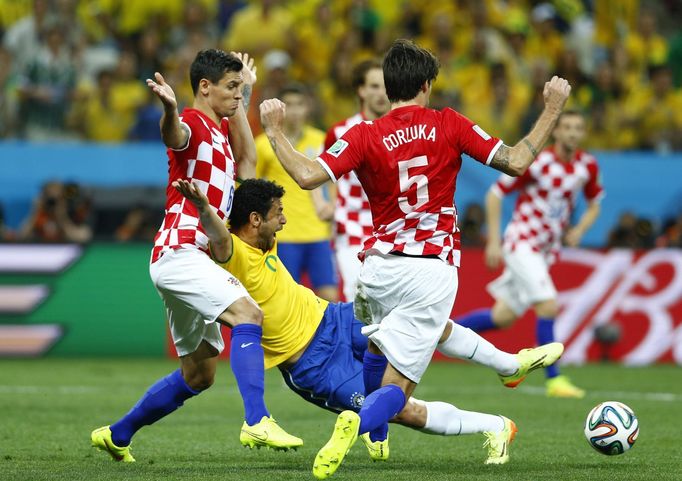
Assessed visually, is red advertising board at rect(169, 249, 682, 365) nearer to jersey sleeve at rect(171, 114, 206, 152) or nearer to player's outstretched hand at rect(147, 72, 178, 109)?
jersey sleeve at rect(171, 114, 206, 152)

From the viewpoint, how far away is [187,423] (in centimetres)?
901

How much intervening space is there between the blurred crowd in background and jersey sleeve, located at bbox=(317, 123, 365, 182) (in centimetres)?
830

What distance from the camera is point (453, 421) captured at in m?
6.74

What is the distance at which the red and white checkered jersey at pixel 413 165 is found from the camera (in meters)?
6.12

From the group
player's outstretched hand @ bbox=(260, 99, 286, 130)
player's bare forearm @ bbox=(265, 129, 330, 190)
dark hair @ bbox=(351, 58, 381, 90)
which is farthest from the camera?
dark hair @ bbox=(351, 58, 381, 90)

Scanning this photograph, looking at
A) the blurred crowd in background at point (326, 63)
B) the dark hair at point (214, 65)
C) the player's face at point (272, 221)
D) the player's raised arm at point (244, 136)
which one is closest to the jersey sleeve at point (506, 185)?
the blurred crowd in background at point (326, 63)

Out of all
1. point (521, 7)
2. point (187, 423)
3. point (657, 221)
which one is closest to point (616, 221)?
point (657, 221)

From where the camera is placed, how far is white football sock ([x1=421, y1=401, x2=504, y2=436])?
6.69 m

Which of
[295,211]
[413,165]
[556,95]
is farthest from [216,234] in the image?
[295,211]

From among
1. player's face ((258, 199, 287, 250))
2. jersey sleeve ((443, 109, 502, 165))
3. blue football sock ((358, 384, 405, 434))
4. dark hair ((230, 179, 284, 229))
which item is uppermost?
jersey sleeve ((443, 109, 502, 165))

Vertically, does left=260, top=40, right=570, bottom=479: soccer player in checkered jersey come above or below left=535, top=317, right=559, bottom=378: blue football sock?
above

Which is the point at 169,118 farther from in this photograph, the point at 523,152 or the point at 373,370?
the point at 523,152

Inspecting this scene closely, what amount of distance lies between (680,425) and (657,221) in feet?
21.0

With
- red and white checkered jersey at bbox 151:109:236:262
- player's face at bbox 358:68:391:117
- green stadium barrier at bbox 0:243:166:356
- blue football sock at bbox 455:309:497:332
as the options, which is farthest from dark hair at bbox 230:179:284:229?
green stadium barrier at bbox 0:243:166:356
